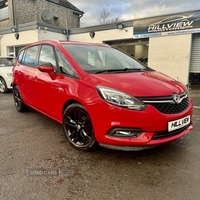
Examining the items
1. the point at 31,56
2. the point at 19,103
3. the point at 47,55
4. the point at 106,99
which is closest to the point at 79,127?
the point at 106,99

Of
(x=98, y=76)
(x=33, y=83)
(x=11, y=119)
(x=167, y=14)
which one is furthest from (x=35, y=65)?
(x=167, y=14)

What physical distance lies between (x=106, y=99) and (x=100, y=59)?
3.99 feet

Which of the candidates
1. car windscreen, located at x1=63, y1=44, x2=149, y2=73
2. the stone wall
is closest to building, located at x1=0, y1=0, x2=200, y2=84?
the stone wall

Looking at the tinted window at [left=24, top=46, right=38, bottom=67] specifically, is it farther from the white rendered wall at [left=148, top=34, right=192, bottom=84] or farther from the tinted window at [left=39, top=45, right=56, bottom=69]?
the white rendered wall at [left=148, top=34, right=192, bottom=84]

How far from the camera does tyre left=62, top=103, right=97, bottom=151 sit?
2.78m

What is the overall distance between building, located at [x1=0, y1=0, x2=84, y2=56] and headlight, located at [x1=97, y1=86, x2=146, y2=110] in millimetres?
11538

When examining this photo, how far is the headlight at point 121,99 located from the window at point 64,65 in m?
0.70

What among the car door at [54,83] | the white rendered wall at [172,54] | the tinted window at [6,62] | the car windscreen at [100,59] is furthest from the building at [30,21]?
the car windscreen at [100,59]

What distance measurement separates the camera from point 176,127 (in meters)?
2.59

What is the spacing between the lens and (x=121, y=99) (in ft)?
7.92

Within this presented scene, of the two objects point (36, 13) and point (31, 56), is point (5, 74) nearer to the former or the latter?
point (31, 56)

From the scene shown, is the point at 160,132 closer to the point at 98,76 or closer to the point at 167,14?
the point at 98,76

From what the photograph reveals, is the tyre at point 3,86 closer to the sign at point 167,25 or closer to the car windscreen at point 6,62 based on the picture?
the car windscreen at point 6,62

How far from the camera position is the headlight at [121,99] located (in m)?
2.38
